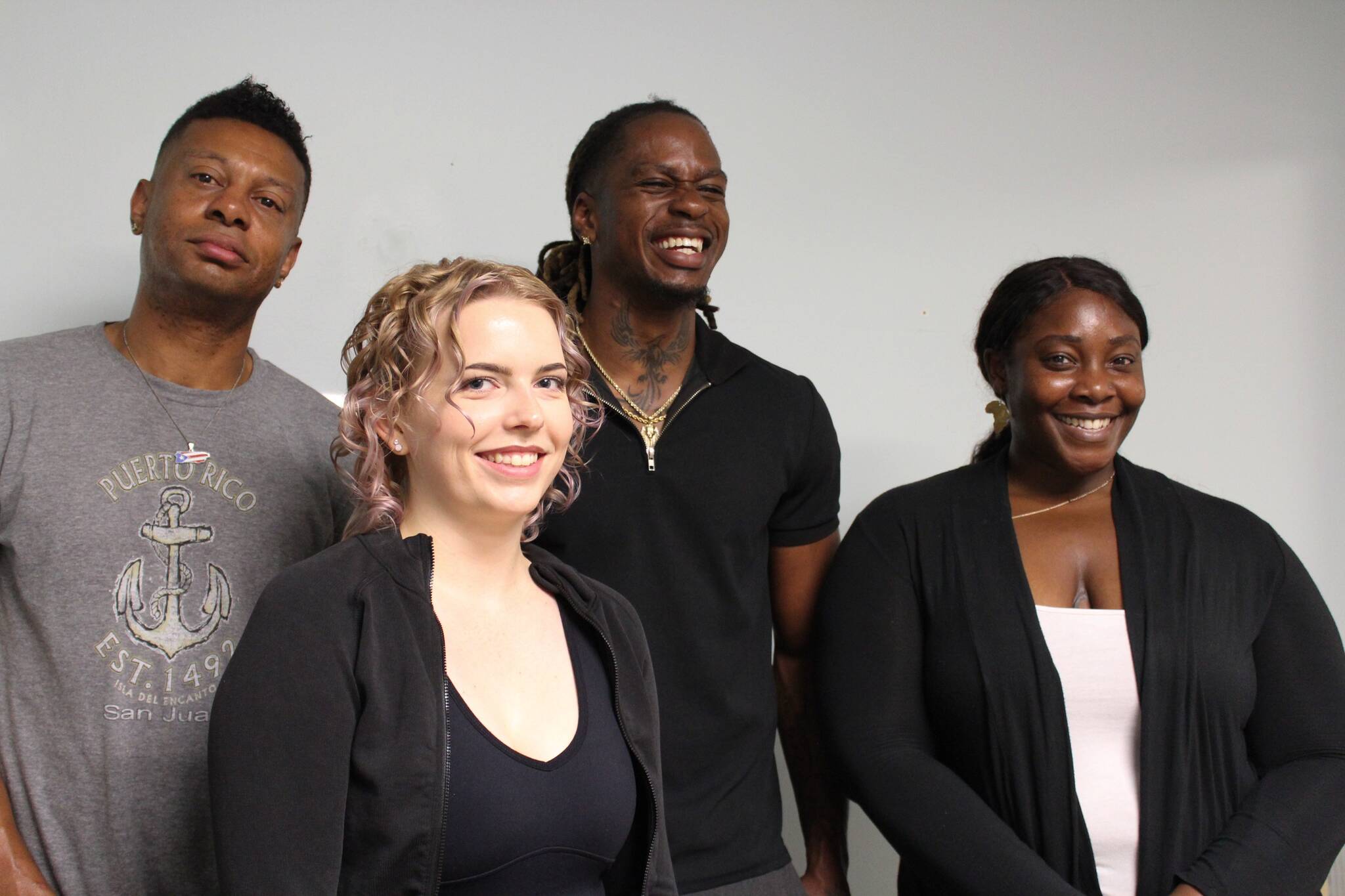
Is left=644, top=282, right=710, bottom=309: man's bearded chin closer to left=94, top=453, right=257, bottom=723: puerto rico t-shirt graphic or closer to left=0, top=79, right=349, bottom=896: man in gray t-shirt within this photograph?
left=0, top=79, right=349, bottom=896: man in gray t-shirt

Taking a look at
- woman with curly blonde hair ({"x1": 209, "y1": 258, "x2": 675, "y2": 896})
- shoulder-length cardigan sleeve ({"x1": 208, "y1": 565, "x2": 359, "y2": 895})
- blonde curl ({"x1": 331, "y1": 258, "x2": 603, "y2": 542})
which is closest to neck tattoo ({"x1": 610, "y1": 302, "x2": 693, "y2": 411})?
woman with curly blonde hair ({"x1": 209, "y1": 258, "x2": 675, "y2": 896})

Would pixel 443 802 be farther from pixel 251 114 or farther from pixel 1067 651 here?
pixel 251 114

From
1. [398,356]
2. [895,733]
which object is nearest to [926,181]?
[895,733]

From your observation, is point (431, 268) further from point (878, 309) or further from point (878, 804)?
point (878, 309)

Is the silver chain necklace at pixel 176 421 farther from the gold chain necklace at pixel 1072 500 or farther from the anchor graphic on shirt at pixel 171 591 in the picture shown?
the gold chain necklace at pixel 1072 500

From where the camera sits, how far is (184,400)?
6.16 feet

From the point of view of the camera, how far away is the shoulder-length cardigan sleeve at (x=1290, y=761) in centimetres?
179

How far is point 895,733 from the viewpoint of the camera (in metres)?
1.96

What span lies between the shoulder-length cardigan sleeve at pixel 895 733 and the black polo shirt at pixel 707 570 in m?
0.13

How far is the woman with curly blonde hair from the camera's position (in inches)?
50.7

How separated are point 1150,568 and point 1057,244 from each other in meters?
1.35

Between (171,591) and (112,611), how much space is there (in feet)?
0.26

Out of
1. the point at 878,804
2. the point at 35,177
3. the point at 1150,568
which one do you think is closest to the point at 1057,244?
the point at 1150,568

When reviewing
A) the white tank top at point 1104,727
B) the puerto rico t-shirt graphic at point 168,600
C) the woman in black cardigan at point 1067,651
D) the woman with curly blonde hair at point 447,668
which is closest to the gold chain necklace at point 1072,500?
the woman in black cardigan at point 1067,651
